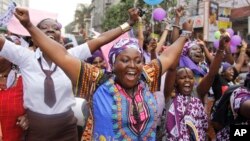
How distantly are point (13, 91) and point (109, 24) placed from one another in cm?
3256

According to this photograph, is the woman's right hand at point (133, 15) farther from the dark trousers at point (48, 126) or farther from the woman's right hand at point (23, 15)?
the woman's right hand at point (23, 15)

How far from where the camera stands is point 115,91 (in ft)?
9.02

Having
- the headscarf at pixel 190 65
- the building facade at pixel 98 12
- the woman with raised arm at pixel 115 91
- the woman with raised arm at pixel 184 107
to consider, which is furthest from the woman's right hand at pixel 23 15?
the building facade at pixel 98 12

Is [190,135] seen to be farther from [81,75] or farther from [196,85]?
[81,75]

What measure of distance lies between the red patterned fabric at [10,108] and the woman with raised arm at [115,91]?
3.12ft

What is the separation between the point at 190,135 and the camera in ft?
12.1

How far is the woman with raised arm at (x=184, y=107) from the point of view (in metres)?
3.70

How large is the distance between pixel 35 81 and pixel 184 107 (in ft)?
4.56

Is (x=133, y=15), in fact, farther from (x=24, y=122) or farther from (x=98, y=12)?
(x=98, y=12)

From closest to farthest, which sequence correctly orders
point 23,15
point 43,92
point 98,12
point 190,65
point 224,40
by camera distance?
point 23,15 < point 43,92 < point 224,40 < point 190,65 < point 98,12

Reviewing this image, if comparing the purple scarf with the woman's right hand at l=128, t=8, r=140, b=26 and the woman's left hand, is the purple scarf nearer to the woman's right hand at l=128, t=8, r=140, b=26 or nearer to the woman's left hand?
the woman's right hand at l=128, t=8, r=140, b=26

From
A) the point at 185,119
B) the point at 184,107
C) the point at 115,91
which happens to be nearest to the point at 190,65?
the point at 184,107

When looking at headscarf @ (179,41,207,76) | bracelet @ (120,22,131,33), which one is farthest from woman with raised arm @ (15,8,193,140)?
headscarf @ (179,41,207,76)

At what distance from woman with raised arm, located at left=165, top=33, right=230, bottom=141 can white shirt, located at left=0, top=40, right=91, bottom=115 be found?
0.98 metres
